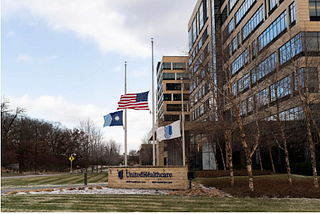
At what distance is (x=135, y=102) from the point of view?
24.5 metres

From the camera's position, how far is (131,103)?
80.6 ft

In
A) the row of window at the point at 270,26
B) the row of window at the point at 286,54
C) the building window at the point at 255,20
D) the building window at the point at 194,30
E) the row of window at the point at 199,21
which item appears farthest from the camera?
the building window at the point at 194,30

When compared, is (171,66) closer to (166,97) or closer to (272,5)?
(166,97)

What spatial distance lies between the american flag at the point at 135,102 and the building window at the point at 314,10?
24.5 metres

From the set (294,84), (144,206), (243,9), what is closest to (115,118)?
(144,206)

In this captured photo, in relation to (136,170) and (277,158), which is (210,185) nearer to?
(136,170)

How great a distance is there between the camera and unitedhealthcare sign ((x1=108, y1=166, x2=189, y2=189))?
21844 mm

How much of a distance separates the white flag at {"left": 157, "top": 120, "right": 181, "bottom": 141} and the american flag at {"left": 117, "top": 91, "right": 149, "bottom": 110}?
86.8 inches

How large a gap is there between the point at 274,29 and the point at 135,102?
88.1ft

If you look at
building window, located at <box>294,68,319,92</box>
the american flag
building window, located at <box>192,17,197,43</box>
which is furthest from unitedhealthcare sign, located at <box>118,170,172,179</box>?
building window, located at <box>192,17,197,43</box>

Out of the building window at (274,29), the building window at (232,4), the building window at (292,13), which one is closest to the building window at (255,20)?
the building window at (274,29)

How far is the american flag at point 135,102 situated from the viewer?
24.4m

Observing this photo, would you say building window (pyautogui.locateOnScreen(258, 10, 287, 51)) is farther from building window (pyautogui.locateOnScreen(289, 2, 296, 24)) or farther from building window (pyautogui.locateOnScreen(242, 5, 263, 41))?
building window (pyautogui.locateOnScreen(242, 5, 263, 41))

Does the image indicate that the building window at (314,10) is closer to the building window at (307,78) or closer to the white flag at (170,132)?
the building window at (307,78)
